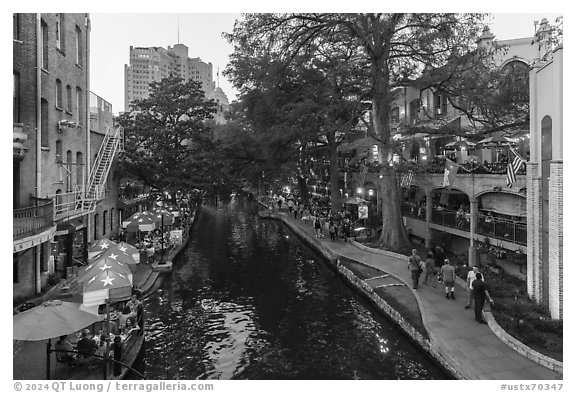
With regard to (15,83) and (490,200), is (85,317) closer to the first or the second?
(15,83)

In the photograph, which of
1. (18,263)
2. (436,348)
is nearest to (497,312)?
(436,348)

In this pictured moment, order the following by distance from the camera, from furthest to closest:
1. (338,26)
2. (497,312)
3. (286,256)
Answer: (286,256) → (338,26) → (497,312)

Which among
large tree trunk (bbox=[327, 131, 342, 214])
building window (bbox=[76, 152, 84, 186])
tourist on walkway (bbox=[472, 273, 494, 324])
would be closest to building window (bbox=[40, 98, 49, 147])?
building window (bbox=[76, 152, 84, 186])

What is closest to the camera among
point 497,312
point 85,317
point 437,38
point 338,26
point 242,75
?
point 85,317

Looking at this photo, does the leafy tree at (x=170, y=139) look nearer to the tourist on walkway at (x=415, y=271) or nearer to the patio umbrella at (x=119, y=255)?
the patio umbrella at (x=119, y=255)

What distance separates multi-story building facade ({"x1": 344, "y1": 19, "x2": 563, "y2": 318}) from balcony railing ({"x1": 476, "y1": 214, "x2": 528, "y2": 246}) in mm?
46

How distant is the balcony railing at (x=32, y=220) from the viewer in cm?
1349

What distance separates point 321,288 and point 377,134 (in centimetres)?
966

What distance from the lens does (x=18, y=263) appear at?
1616 cm

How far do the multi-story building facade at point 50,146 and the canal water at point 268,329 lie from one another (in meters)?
5.06

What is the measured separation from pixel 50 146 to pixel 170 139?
15884mm

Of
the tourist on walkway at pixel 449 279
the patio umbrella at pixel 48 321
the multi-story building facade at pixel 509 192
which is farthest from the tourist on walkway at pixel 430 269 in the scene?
the patio umbrella at pixel 48 321

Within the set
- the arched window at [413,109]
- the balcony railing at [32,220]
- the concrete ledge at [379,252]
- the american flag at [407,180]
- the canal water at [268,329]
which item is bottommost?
the canal water at [268,329]

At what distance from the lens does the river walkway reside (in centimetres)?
1016
